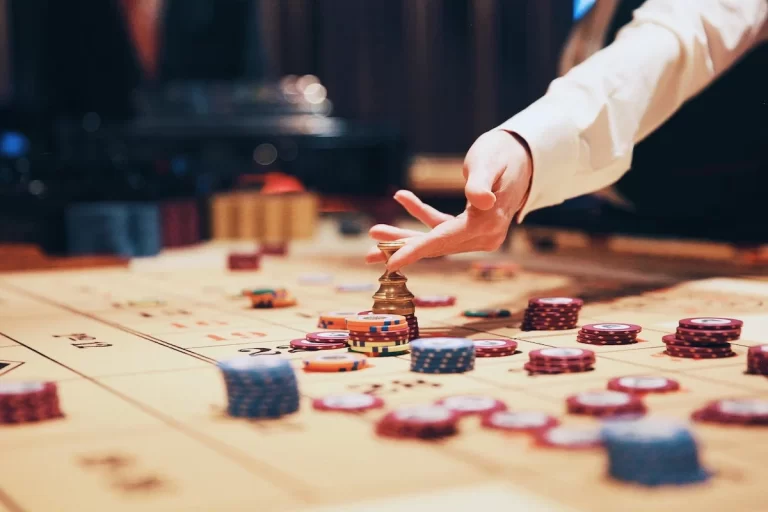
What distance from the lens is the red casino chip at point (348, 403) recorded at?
5.38ft

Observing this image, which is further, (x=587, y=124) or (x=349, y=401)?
(x=587, y=124)

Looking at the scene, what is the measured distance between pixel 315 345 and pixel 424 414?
0.73m

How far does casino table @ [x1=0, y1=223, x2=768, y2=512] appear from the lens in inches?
49.0

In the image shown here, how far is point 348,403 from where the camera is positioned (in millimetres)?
1651

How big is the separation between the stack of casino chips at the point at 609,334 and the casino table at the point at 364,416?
0.04 feet

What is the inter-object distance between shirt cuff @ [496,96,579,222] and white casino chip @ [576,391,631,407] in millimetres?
937

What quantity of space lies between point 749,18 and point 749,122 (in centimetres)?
69

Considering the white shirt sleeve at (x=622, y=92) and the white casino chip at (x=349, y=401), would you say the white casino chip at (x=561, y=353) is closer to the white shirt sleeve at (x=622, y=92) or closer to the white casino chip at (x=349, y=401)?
the white casino chip at (x=349, y=401)

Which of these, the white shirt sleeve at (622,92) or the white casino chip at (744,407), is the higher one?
the white shirt sleeve at (622,92)

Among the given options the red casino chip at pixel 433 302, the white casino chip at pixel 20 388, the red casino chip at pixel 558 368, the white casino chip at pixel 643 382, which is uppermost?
the white casino chip at pixel 20 388

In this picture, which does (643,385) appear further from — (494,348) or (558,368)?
(494,348)

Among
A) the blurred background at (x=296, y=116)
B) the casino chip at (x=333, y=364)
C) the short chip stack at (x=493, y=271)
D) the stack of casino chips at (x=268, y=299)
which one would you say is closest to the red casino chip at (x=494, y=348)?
the casino chip at (x=333, y=364)

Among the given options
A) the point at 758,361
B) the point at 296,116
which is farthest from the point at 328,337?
the point at 296,116

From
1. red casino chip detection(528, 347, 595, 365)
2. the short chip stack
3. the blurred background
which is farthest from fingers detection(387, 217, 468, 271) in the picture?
the blurred background
